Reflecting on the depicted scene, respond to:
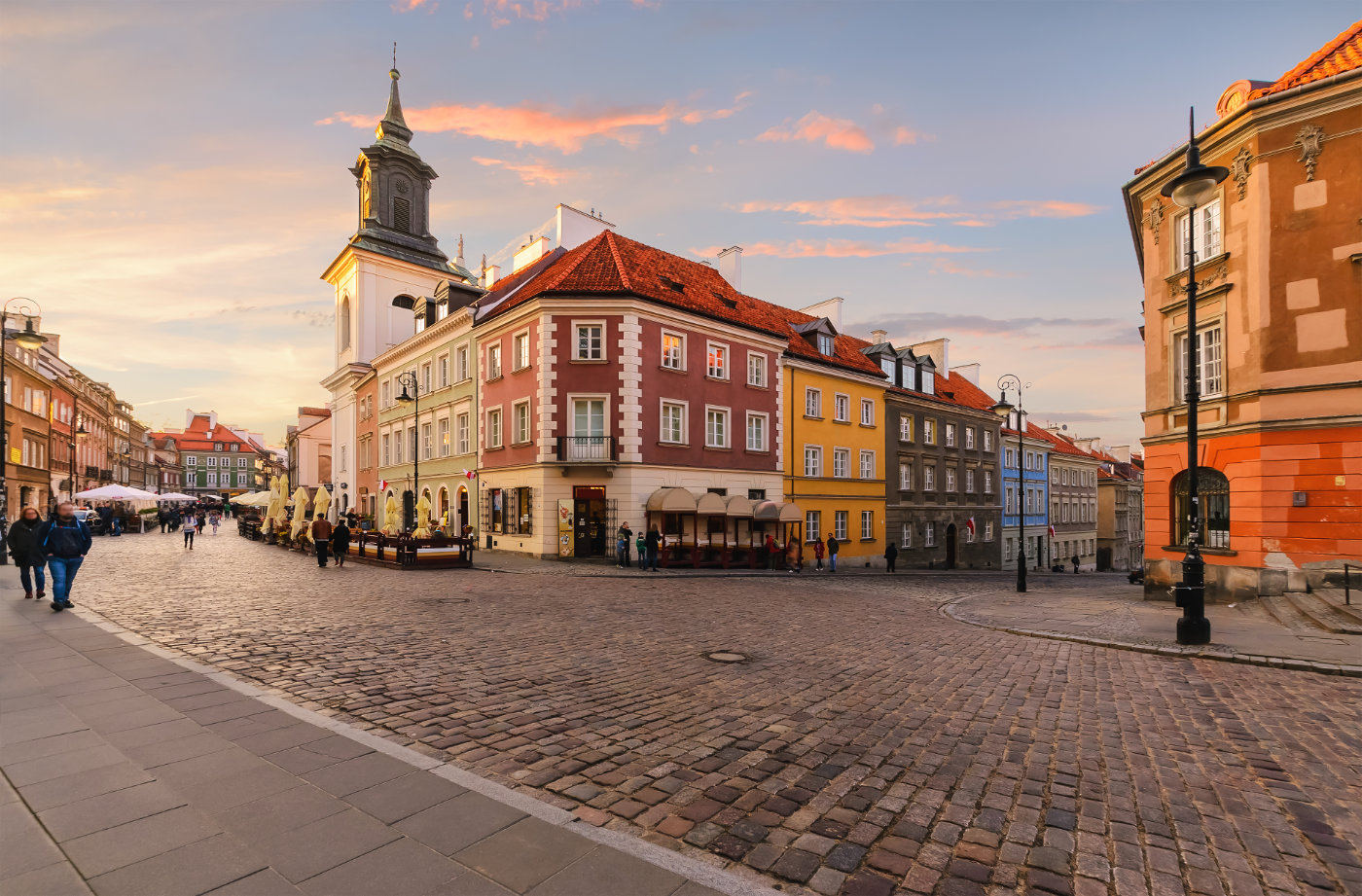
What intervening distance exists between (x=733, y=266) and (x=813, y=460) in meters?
12.0

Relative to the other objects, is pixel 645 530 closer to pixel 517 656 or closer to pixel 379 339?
pixel 517 656

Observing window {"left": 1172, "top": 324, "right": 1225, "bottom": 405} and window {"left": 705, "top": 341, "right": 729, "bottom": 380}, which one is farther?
window {"left": 705, "top": 341, "right": 729, "bottom": 380}

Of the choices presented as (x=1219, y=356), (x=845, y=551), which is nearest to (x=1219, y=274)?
(x=1219, y=356)

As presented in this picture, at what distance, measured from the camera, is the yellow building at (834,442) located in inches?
1313

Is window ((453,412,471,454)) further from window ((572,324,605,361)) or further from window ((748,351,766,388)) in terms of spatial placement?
window ((748,351,766,388))

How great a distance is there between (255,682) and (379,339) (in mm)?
44105

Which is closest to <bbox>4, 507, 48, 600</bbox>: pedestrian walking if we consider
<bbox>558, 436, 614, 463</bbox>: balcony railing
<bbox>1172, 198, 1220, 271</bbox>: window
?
<bbox>558, 436, 614, 463</bbox>: balcony railing

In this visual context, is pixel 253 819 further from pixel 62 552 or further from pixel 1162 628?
pixel 1162 628

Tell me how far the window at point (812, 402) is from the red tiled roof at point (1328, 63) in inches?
812

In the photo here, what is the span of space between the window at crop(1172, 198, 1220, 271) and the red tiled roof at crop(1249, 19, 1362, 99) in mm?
2669

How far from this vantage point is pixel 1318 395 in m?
14.7

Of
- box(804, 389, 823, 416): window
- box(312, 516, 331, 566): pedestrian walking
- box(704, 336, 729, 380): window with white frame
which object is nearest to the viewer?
box(312, 516, 331, 566): pedestrian walking

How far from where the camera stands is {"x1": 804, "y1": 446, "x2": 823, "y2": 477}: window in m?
33.7

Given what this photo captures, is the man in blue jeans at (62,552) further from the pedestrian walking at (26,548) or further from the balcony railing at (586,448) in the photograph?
the balcony railing at (586,448)
